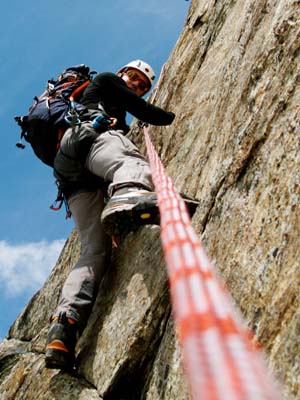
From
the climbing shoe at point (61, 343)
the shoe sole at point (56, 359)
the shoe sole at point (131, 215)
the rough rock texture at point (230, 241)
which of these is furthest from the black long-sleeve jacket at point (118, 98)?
the shoe sole at point (56, 359)

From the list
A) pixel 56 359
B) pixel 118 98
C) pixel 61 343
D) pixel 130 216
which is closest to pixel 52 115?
pixel 118 98

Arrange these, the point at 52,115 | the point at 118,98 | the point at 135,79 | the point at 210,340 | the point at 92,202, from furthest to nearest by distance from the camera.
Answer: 1. the point at 135,79
2. the point at 118,98
3. the point at 52,115
4. the point at 92,202
5. the point at 210,340

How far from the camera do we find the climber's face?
7.67 meters

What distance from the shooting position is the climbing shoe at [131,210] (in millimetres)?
4660

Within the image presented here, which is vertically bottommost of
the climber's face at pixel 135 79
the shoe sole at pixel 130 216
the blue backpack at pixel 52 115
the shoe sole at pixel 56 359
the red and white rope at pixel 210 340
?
the red and white rope at pixel 210 340

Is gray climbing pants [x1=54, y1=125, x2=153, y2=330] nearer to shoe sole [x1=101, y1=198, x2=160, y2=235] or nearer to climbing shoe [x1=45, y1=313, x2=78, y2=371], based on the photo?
climbing shoe [x1=45, y1=313, x2=78, y2=371]

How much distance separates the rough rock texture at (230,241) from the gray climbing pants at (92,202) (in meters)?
0.21

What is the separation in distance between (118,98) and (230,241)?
314 cm

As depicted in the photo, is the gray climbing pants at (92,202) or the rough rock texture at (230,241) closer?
the rough rock texture at (230,241)

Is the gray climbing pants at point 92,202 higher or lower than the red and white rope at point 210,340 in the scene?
higher

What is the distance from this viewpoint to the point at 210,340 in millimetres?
1597

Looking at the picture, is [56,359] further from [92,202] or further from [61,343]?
[92,202]

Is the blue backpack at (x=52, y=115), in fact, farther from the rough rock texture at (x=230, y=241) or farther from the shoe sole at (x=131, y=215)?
the shoe sole at (x=131, y=215)

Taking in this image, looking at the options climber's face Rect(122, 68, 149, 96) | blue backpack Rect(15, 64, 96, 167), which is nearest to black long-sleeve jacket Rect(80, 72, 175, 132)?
blue backpack Rect(15, 64, 96, 167)
